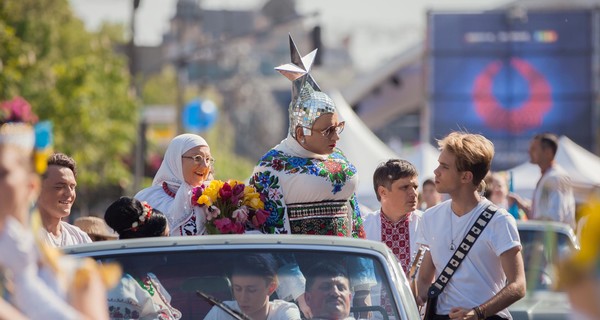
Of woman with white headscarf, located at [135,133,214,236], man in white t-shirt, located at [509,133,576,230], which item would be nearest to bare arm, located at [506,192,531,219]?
man in white t-shirt, located at [509,133,576,230]

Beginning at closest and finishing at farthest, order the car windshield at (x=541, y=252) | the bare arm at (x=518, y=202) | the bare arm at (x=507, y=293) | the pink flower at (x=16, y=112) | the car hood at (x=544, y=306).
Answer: the bare arm at (x=507, y=293) < the pink flower at (x=16, y=112) < the car hood at (x=544, y=306) < the car windshield at (x=541, y=252) < the bare arm at (x=518, y=202)

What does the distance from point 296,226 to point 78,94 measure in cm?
2757

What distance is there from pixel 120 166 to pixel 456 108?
12.6 metres

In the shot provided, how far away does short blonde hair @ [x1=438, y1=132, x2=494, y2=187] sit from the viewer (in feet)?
18.7

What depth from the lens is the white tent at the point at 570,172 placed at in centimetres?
1600

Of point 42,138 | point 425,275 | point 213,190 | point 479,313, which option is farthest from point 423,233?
point 42,138

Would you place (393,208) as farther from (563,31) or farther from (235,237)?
(563,31)

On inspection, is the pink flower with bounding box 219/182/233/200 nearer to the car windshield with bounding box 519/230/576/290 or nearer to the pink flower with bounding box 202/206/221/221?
the pink flower with bounding box 202/206/221/221

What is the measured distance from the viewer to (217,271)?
476cm

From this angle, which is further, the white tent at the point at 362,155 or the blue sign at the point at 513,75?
the blue sign at the point at 513,75

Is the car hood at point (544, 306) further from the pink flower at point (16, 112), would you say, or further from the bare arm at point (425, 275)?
the pink flower at point (16, 112)

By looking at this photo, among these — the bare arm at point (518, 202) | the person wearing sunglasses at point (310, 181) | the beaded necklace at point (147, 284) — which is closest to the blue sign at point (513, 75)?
the bare arm at point (518, 202)

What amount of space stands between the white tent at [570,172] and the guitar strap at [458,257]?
979 cm

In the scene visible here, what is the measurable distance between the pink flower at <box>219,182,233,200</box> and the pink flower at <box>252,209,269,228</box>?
160 mm
